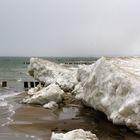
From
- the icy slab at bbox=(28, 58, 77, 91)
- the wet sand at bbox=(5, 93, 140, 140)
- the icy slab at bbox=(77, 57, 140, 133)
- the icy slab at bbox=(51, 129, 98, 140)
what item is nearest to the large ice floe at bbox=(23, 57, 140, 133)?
the icy slab at bbox=(77, 57, 140, 133)

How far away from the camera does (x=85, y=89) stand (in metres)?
17.8

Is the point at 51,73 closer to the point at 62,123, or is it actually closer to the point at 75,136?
the point at 62,123

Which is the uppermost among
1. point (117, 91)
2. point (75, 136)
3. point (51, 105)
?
point (117, 91)

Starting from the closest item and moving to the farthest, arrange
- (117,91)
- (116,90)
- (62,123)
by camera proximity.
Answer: (117,91), (116,90), (62,123)

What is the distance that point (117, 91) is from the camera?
14062 millimetres

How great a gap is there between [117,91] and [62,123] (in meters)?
3.63

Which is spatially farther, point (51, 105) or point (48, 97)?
point (48, 97)

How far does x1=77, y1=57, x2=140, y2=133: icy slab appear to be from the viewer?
1266 centimetres

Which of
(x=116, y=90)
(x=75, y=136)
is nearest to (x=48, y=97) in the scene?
(x=116, y=90)

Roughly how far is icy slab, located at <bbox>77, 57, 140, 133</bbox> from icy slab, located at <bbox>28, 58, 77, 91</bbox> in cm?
1367

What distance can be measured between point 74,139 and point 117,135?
9.53ft

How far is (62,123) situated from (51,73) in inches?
767

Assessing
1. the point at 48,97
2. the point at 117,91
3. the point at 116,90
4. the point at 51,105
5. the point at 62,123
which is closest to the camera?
the point at 117,91

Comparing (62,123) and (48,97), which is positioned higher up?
(48,97)
